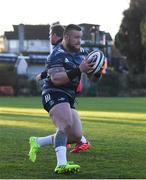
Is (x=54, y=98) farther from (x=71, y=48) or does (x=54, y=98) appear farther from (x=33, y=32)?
(x=33, y=32)

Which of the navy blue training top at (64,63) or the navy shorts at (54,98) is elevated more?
the navy blue training top at (64,63)

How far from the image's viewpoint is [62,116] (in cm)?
804

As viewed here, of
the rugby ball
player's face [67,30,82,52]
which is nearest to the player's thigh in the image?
the rugby ball

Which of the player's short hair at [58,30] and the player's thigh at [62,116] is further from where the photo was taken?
the player's short hair at [58,30]

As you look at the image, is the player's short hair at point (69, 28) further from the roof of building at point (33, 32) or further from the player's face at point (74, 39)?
the roof of building at point (33, 32)

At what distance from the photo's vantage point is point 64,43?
8188 millimetres

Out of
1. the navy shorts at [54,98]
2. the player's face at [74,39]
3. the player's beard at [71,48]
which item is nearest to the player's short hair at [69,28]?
the player's face at [74,39]

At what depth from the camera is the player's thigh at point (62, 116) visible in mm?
8047

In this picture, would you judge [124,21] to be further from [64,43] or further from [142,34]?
[64,43]

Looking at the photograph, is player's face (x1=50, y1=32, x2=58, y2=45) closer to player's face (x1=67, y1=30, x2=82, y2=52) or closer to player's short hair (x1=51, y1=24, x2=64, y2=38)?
player's short hair (x1=51, y1=24, x2=64, y2=38)

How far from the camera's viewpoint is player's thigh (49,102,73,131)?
8.05 m

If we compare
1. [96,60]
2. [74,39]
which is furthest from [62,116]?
[74,39]

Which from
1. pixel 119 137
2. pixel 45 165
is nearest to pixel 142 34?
pixel 119 137

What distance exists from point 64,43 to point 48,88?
0.66 metres
